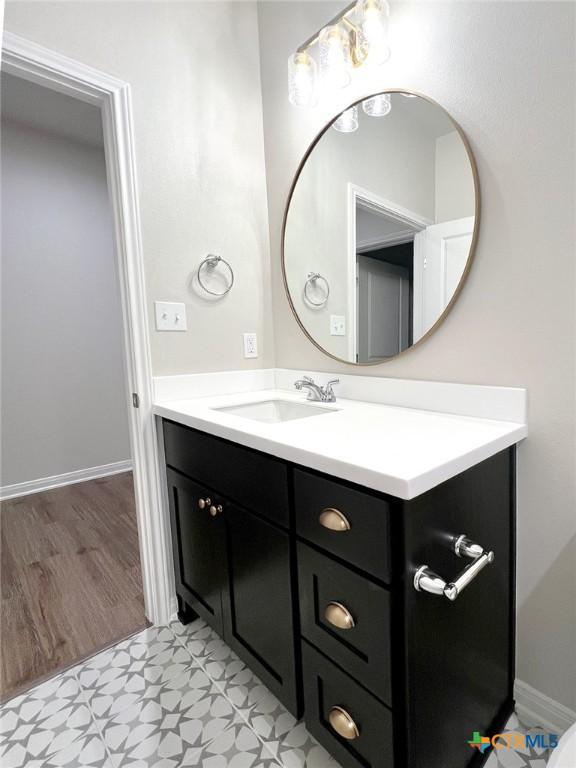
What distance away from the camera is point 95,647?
4.70ft

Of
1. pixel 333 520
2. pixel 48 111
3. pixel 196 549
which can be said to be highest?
pixel 48 111

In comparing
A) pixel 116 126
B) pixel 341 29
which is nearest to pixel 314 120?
pixel 341 29

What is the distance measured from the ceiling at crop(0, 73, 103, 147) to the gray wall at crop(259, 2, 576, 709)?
2125mm

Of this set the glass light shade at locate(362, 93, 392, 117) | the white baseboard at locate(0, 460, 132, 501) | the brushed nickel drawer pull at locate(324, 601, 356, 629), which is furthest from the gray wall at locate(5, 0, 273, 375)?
the white baseboard at locate(0, 460, 132, 501)

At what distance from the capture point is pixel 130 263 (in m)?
1.39

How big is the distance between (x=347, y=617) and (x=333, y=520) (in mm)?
202

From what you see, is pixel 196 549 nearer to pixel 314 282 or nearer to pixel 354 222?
pixel 314 282

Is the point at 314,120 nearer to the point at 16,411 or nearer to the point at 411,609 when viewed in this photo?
the point at 411,609

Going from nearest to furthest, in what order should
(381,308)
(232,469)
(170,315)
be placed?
(232,469) < (381,308) < (170,315)

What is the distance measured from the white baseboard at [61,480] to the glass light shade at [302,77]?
9.61 ft

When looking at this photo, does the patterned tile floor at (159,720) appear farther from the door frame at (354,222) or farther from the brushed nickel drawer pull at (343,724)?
the door frame at (354,222)

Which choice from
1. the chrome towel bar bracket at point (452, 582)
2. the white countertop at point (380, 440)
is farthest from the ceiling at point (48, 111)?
the chrome towel bar bracket at point (452, 582)

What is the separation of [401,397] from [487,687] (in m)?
0.80

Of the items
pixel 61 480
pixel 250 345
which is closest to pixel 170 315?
pixel 250 345
